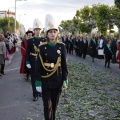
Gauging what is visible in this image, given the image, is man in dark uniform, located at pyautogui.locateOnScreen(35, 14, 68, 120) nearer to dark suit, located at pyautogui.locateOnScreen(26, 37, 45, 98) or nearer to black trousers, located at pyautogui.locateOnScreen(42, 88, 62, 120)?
black trousers, located at pyautogui.locateOnScreen(42, 88, 62, 120)

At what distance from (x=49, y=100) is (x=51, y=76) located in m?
0.38

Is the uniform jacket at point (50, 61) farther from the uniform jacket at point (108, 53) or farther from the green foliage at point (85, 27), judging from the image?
the green foliage at point (85, 27)

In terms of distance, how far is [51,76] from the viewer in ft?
18.9

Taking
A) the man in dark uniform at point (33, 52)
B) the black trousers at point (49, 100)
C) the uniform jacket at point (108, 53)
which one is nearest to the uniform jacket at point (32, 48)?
the man in dark uniform at point (33, 52)

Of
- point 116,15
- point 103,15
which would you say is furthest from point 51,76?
point 103,15

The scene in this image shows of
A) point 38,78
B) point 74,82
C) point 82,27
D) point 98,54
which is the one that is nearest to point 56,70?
point 38,78

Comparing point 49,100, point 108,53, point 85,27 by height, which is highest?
point 85,27

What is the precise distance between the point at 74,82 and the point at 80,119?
17.3 feet

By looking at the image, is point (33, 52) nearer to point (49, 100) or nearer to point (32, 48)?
point (32, 48)

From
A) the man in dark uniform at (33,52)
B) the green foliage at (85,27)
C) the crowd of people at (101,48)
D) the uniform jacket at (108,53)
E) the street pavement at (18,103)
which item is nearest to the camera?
the street pavement at (18,103)

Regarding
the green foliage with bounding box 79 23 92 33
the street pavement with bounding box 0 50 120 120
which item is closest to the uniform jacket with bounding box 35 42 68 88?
the street pavement with bounding box 0 50 120 120

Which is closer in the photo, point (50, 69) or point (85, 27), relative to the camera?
point (50, 69)

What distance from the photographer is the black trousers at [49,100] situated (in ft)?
18.8

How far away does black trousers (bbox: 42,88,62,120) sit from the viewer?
18.8 ft
